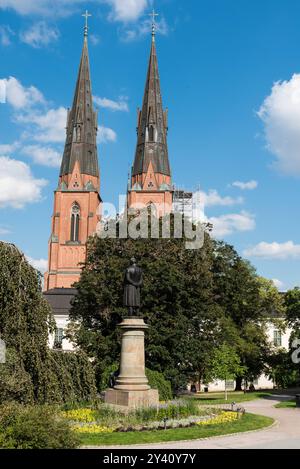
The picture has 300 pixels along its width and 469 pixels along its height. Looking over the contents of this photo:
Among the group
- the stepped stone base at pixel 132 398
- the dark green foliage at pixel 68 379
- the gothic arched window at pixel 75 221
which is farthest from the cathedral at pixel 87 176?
the dark green foliage at pixel 68 379

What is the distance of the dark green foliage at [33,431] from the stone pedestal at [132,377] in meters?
8.06

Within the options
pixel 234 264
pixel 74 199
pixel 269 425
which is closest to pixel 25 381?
pixel 269 425

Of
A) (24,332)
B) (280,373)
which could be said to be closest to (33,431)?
(24,332)

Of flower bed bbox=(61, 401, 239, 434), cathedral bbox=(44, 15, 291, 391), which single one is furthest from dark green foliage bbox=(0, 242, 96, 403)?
cathedral bbox=(44, 15, 291, 391)

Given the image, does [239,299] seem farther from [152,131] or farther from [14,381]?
[152,131]

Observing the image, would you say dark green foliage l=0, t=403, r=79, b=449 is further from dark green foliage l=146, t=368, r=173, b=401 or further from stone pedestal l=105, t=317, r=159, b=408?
dark green foliage l=146, t=368, r=173, b=401

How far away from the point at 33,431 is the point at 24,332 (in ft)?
14.1

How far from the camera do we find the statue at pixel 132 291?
61.3 feet

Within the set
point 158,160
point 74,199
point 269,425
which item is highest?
point 158,160

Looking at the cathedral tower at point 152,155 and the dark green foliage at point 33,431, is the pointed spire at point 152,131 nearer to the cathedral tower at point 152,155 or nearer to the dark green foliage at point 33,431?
the cathedral tower at point 152,155

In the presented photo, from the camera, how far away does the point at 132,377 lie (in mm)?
17391

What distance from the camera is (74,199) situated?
69.1 metres

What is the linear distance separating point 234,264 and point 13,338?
2740cm
